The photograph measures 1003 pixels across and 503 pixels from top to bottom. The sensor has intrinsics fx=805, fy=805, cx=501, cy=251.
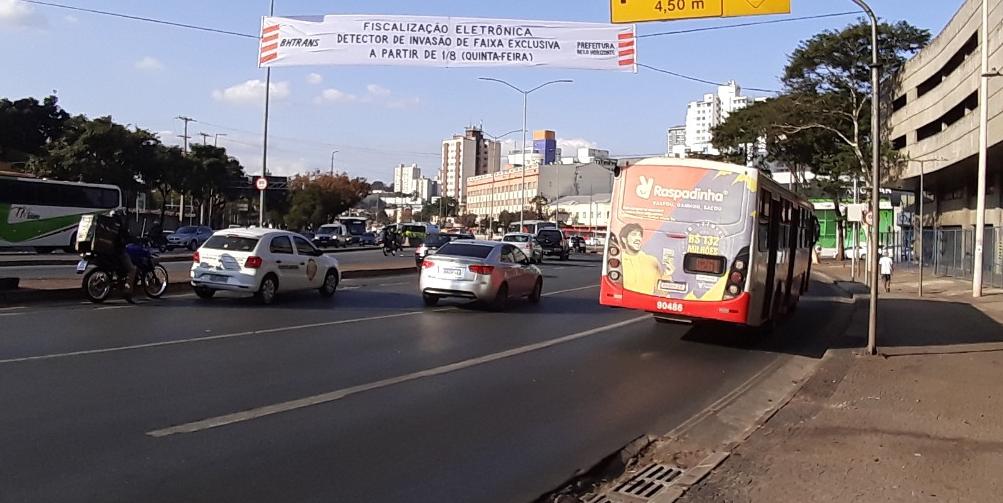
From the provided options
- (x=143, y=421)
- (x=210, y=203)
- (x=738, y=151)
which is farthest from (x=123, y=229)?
(x=210, y=203)

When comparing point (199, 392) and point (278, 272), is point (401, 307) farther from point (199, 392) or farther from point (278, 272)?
point (199, 392)

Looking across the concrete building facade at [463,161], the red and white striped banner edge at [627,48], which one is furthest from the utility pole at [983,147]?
the concrete building facade at [463,161]

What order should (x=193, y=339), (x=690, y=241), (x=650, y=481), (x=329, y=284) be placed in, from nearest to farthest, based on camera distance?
(x=650, y=481) → (x=193, y=339) → (x=690, y=241) → (x=329, y=284)

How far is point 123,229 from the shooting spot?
15992 millimetres

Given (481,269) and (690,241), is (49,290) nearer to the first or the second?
(481,269)

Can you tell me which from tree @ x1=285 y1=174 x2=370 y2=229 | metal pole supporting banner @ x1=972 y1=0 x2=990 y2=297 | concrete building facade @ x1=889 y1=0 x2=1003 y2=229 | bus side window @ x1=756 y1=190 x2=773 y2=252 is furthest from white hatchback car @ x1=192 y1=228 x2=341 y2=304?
tree @ x1=285 y1=174 x2=370 y2=229

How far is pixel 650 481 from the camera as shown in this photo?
6086 millimetres

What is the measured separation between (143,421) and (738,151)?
56465mm

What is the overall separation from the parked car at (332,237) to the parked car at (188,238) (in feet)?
21.6

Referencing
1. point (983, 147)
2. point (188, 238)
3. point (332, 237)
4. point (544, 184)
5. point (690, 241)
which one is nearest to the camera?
point (690, 241)

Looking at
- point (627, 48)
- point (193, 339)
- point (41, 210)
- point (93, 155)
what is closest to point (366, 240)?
point (93, 155)

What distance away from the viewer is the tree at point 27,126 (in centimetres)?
6412

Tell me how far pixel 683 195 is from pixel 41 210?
105 ft

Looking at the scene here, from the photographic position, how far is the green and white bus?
3378 cm
